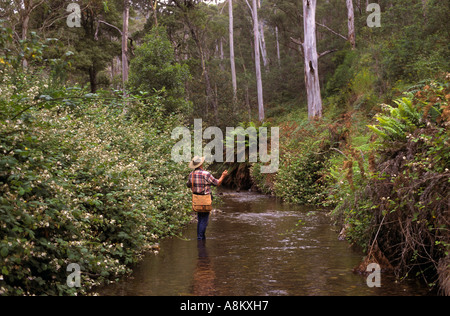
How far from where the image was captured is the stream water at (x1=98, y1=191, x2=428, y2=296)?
224 inches

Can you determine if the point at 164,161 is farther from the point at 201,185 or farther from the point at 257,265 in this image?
the point at 257,265

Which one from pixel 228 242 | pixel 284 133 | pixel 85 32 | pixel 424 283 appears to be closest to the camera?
pixel 424 283

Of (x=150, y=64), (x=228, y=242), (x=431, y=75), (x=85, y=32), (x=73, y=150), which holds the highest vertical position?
(x=85, y=32)

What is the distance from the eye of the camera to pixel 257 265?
6910mm

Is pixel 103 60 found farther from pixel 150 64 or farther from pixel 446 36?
pixel 446 36

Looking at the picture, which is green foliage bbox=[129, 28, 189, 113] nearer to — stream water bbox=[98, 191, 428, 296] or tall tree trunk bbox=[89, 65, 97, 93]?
stream water bbox=[98, 191, 428, 296]

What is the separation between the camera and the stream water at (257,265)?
569 cm

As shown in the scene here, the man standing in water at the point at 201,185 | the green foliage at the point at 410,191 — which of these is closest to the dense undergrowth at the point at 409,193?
the green foliage at the point at 410,191

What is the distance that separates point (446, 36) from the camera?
14.1 meters

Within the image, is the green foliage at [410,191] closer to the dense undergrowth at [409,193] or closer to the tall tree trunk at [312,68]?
the dense undergrowth at [409,193]

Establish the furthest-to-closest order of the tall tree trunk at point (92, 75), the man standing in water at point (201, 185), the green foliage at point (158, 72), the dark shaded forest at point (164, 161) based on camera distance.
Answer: the tall tree trunk at point (92, 75), the green foliage at point (158, 72), the man standing in water at point (201, 185), the dark shaded forest at point (164, 161)

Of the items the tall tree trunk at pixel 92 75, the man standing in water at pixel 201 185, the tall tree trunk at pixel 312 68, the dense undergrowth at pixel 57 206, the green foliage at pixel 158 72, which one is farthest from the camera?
the tall tree trunk at pixel 92 75
